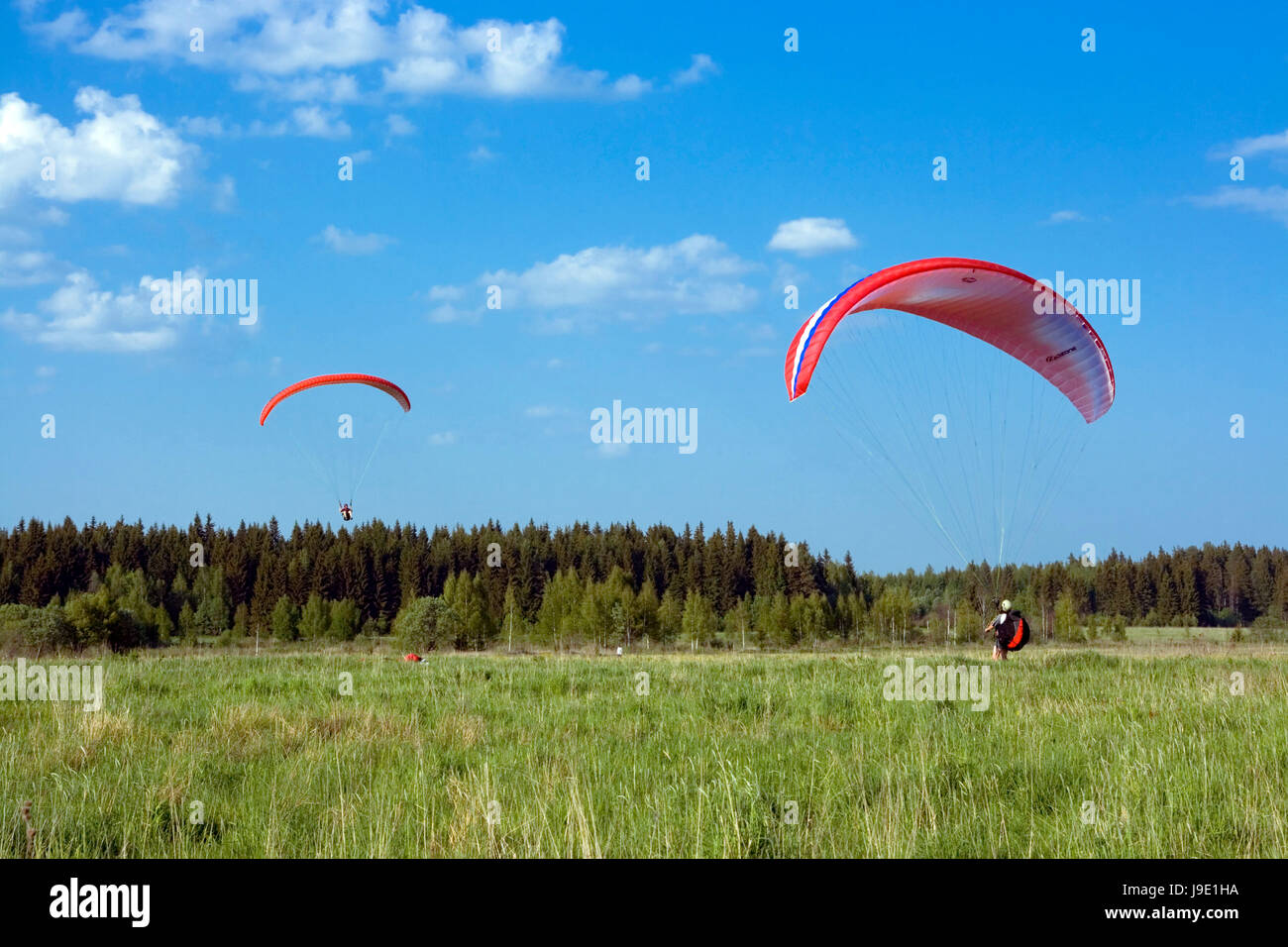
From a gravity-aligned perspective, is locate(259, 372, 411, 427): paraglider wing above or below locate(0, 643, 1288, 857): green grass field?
above

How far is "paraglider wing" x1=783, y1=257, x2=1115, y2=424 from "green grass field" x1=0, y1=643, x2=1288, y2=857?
5391 mm

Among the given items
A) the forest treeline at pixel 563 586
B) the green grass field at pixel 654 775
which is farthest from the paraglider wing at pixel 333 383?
the forest treeline at pixel 563 586

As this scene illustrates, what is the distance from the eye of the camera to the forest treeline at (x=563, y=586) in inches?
3514

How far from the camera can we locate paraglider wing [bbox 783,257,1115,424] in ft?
48.4

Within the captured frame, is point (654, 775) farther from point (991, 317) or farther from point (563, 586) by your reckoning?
point (563, 586)

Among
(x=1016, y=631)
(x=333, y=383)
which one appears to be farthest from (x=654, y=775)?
(x=333, y=383)

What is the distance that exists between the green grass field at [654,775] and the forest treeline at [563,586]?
59427mm

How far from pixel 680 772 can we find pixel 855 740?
2.16 meters

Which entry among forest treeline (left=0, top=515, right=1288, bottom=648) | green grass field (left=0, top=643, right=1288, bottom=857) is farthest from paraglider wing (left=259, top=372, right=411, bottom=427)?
forest treeline (left=0, top=515, right=1288, bottom=648)

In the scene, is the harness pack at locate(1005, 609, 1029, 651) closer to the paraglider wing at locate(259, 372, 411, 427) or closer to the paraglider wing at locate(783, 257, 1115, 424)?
the paraglider wing at locate(783, 257, 1115, 424)

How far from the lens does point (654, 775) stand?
8.46 meters

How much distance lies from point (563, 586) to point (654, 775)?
84966 millimetres
